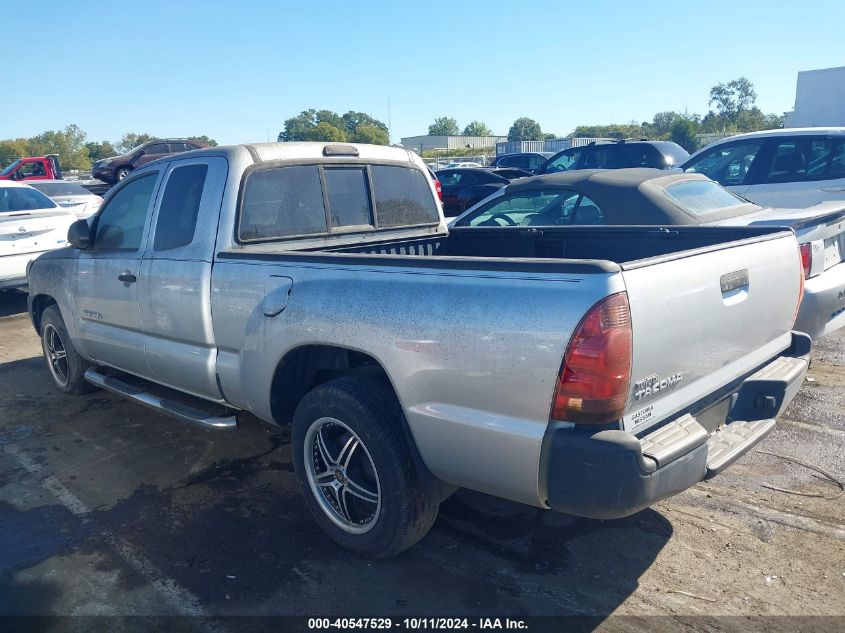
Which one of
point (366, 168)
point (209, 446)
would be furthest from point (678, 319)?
point (209, 446)

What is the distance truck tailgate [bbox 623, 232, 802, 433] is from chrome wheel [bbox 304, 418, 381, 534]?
1358mm

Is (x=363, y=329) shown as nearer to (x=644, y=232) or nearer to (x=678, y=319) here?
(x=678, y=319)

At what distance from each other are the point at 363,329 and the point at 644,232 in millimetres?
2074

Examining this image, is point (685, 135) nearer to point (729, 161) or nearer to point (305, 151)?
point (729, 161)

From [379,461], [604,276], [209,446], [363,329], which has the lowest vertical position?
[209,446]

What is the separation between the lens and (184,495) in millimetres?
4031

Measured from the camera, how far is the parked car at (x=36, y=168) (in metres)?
22.5

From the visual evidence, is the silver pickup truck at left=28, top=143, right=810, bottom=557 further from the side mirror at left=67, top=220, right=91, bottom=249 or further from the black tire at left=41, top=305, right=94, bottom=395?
the black tire at left=41, top=305, right=94, bottom=395

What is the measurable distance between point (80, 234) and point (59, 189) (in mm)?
11622

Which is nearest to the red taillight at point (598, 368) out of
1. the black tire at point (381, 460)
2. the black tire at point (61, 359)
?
the black tire at point (381, 460)

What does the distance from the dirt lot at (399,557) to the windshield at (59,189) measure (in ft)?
38.3

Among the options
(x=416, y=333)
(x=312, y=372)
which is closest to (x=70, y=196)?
(x=312, y=372)

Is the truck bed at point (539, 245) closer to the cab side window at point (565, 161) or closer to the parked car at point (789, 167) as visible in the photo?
the parked car at point (789, 167)

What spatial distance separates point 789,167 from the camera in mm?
7949
